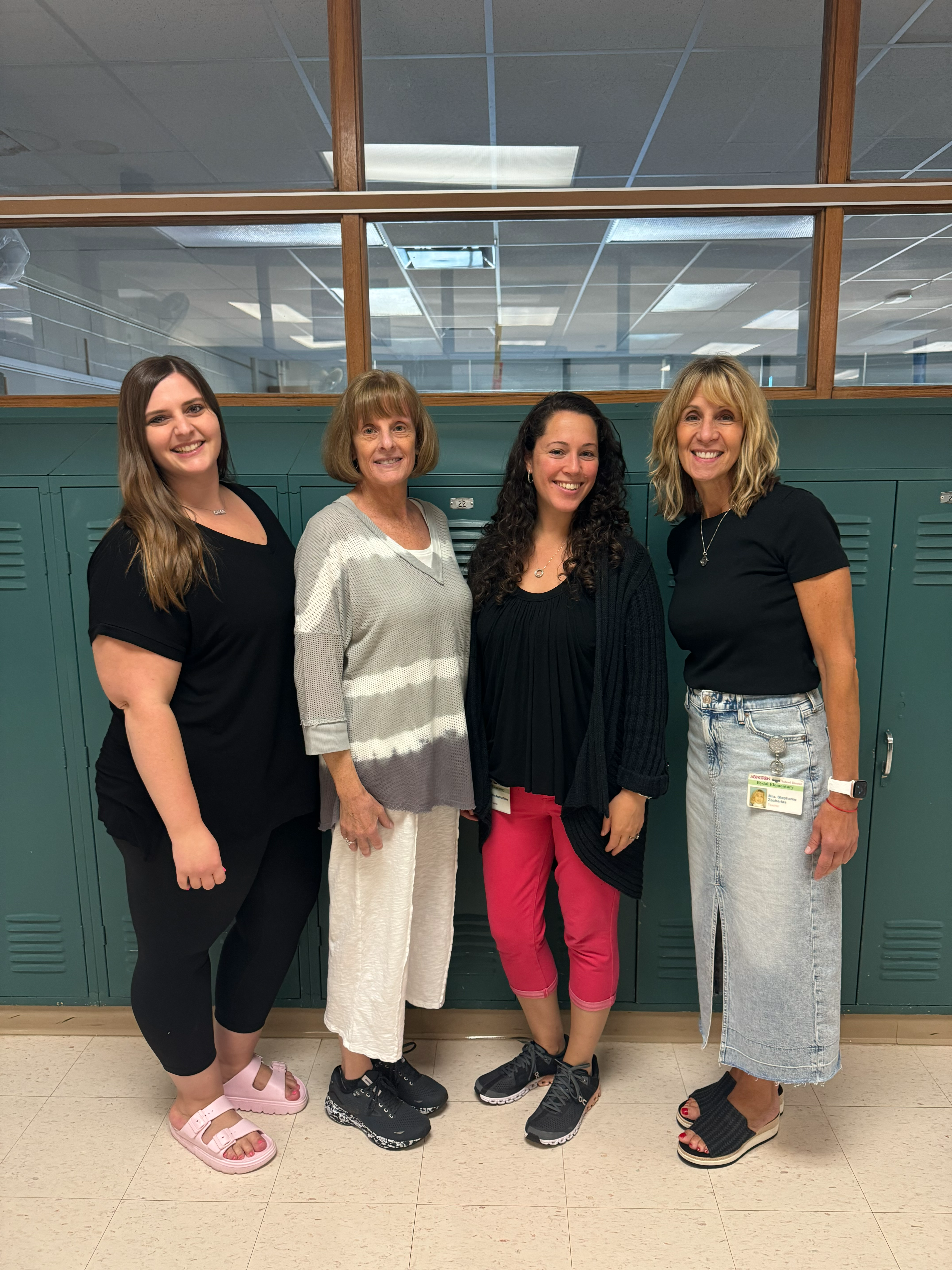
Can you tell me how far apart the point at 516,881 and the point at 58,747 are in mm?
1342

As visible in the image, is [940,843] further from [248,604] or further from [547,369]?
[248,604]

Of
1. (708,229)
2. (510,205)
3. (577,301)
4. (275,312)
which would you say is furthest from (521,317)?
(275,312)

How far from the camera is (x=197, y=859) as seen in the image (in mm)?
1555

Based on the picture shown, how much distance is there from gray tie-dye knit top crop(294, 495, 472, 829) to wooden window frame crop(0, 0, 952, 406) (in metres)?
0.80

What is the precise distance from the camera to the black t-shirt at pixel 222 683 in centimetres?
148

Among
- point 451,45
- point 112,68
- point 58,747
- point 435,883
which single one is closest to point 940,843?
point 435,883

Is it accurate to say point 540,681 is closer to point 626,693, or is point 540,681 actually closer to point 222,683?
point 626,693

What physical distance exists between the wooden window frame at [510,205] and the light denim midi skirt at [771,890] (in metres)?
1.08

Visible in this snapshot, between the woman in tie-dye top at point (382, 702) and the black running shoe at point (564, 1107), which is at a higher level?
the woman in tie-dye top at point (382, 702)

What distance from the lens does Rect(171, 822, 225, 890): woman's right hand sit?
1.54 meters

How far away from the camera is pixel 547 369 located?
7.55 feet

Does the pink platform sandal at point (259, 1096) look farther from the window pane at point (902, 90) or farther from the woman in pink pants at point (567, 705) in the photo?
the window pane at point (902, 90)

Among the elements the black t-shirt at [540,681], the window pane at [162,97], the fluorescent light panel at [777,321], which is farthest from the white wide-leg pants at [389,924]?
the window pane at [162,97]

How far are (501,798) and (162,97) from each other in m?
2.30
